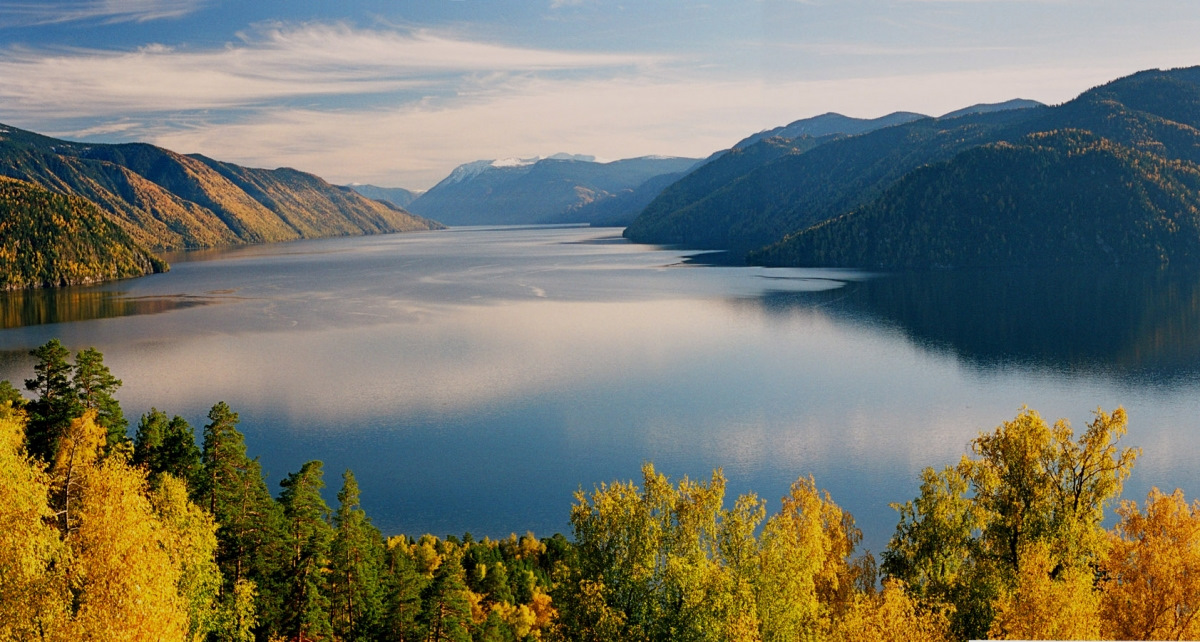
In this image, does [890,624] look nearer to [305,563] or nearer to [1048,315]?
[305,563]

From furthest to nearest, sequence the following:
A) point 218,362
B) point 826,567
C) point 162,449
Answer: point 218,362 < point 162,449 < point 826,567

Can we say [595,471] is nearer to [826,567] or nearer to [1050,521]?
[826,567]

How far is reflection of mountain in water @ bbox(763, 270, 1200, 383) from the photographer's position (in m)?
99.3

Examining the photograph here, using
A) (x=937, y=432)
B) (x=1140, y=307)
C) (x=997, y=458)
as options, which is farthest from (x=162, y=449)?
(x=1140, y=307)

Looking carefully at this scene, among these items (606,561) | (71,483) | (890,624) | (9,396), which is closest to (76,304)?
(9,396)

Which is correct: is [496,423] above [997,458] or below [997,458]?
below

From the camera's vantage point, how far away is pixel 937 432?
71.8m

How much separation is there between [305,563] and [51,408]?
68.7 feet

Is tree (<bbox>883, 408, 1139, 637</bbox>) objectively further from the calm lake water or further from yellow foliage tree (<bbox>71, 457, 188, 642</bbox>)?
yellow foliage tree (<bbox>71, 457, 188, 642</bbox>)

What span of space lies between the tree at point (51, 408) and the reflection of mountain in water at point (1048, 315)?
8920cm

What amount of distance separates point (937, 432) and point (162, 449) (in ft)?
194

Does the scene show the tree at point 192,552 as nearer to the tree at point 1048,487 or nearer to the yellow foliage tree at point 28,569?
the yellow foliage tree at point 28,569

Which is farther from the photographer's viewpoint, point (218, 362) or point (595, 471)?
point (218, 362)

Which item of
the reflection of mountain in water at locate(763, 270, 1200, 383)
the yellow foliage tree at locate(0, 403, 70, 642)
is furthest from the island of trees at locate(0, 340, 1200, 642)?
the reflection of mountain in water at locate(763, 270, 1200, 383)
